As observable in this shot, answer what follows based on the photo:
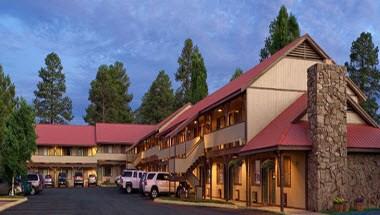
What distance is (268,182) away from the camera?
101 ft

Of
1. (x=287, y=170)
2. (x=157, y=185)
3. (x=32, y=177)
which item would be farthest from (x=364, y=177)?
(x=32, y=177)

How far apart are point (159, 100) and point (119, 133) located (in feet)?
50.5

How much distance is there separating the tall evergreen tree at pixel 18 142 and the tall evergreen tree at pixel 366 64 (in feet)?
130

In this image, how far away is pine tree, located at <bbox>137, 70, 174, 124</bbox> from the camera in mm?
91625

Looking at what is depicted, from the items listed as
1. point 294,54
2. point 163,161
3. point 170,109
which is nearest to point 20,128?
point 163,161

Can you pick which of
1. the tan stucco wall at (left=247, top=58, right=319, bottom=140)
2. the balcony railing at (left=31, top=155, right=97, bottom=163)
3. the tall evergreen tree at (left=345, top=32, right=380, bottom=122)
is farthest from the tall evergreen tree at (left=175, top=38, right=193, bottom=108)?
the tan stucco wall at (left=247, top=58, right=319, bottom=140)

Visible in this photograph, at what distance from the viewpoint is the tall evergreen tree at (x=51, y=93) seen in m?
98.6

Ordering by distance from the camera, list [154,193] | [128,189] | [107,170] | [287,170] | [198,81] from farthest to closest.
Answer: [107,170]
[198,81]
[128,189]
[154,193]
[287,170]

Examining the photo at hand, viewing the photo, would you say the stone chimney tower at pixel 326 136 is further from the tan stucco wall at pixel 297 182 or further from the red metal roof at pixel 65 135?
Result: the red metal roof at pixel 65 135

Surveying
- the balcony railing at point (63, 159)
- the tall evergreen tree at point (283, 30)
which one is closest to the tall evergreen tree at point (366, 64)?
the tall evergreen tree at point (283, 30)

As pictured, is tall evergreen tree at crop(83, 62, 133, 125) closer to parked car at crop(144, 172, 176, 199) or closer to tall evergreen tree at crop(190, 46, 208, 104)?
tall evergreen tree at crop(190, 46, 208, 104)

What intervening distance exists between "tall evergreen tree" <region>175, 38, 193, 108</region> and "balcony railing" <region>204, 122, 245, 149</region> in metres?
50.5

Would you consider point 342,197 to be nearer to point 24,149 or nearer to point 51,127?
point 24,149

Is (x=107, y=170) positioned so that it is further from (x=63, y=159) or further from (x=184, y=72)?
(x=184, y=72)
